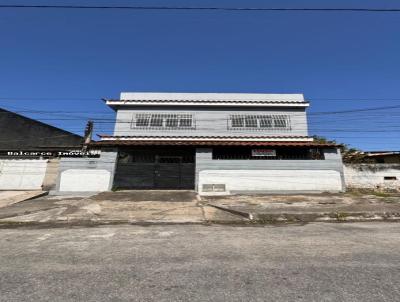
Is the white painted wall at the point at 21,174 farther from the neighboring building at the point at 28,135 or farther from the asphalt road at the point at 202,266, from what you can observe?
the asphalt road at the point at 202,266

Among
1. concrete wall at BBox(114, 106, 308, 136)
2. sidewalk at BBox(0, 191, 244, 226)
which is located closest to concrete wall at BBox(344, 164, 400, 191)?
concrete wall at BBox(114, 106, 308, 136)

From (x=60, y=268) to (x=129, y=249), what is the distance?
1.14m

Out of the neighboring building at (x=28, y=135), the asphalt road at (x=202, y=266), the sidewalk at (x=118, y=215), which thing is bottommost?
the asphalt road at (x=202, y=266)

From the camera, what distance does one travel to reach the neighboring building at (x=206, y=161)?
1448cm

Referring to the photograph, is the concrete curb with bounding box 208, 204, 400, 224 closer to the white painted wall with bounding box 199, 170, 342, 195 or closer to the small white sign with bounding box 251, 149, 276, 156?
the white painted wall with bounding box 199, 170, 342, 195

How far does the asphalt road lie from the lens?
2.46 meters

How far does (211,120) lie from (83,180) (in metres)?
10.3

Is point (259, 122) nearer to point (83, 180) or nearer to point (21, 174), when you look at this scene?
point (83, 180)

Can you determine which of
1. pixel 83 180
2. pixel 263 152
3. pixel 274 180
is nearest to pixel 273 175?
pixel 274 180

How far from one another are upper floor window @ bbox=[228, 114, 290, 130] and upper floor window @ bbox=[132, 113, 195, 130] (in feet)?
11.4

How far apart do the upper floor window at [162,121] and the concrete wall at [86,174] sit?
4576mm

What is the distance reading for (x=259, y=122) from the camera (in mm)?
18594

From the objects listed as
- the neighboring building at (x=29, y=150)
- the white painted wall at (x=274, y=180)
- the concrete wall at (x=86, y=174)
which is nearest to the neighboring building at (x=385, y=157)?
the white painted wall at (x=274, y=180)

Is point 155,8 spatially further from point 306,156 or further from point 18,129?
point 18,129
